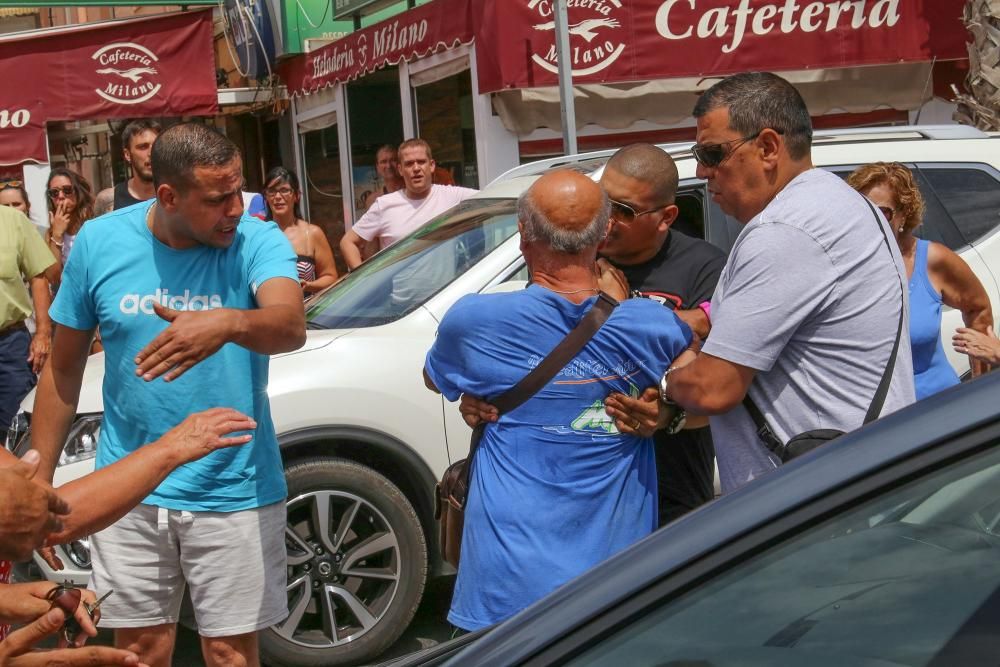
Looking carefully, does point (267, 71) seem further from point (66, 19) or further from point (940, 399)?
point (940, 399)

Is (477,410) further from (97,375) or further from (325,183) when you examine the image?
(325,183)

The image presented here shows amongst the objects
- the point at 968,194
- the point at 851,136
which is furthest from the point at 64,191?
the point at 968,194

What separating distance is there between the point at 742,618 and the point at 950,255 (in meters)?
3.47

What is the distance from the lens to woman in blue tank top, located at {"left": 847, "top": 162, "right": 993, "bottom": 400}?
14.4ft

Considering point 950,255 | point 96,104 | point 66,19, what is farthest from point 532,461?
point 66,19

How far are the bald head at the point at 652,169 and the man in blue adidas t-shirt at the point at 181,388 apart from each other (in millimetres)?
983

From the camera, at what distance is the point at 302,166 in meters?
16.3

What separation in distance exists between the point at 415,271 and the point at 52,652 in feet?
10.5

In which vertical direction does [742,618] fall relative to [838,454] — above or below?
below

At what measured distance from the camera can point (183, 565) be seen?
376 cm

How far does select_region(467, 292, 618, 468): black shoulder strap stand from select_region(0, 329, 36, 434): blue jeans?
4813mm

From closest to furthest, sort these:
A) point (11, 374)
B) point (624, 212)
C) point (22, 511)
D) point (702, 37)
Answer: point (22, 511), point (624, 212), point (11, 374), point (702, 37)

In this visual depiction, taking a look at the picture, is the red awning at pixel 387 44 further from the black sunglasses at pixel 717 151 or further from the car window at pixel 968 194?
the black sunglasses at pixel 717 151

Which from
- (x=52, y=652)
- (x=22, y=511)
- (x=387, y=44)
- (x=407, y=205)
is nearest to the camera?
(x=22, y=511)
